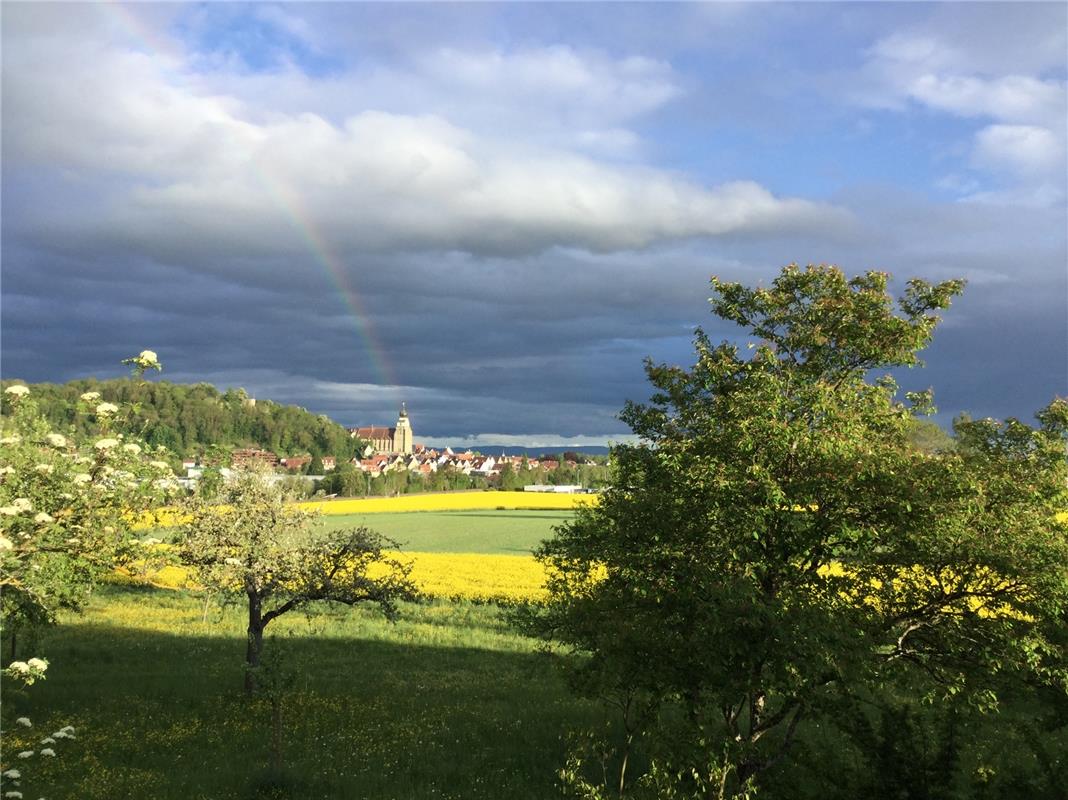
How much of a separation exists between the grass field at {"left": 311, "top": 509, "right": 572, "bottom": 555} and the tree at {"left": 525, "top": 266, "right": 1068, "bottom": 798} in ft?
148

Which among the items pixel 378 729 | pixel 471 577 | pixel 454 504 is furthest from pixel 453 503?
pixel 378 729

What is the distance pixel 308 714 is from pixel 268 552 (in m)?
4.24

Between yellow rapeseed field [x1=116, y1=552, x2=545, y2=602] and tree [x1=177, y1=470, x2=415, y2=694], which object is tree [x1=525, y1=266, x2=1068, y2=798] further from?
yellow rapeseed field [x1=116, y1=552, x2=545, y2=602]

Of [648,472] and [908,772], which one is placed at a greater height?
[648,472]

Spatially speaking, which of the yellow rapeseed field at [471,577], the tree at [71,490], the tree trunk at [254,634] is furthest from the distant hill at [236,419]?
the tree at [71,490]

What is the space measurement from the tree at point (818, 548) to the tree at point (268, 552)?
921 cm

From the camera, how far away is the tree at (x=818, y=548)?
9.60 meters

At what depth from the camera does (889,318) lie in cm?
1155

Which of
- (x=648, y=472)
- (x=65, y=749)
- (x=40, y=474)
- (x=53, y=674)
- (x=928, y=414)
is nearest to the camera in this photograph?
(x=40, y=474)

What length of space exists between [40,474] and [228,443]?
360cm

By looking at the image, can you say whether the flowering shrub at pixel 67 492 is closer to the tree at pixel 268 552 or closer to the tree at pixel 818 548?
the tree at pixel 268 552

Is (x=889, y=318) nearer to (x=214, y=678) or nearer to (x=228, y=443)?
(x=228, y=443)

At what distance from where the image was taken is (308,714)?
1850 cm

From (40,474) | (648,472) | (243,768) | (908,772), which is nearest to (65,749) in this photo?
(243,768)
